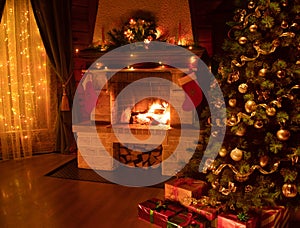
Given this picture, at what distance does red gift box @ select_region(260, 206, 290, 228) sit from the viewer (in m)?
2.25

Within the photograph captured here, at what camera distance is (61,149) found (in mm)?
4367

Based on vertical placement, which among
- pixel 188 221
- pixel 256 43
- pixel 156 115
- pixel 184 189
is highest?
pixel 256 43

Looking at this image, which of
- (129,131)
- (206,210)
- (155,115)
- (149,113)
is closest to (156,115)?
(155,115)

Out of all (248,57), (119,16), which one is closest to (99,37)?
(119,16)

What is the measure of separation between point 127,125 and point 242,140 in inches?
68.2

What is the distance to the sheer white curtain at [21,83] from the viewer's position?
402cm

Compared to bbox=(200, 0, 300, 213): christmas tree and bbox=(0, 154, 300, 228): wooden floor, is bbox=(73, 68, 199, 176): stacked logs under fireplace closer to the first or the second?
bbox=(0, 154, 300, 228): wooden floor

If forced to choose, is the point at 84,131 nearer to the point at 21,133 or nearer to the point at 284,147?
the point at 21,133

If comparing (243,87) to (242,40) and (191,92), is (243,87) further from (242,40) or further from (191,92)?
(191,92)

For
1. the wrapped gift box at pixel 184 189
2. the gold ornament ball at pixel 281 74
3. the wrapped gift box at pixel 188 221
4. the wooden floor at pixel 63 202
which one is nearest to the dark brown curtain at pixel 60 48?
the wooden floor at pixel 63 202

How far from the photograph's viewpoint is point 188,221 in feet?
7.72

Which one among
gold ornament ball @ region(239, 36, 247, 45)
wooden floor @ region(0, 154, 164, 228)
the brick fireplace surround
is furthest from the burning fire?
gold ornament ball @ region(239, 36, 247, 45)

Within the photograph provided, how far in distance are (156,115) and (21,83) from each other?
1743 millimetres

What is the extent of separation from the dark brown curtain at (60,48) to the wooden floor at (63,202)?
0.76 m
